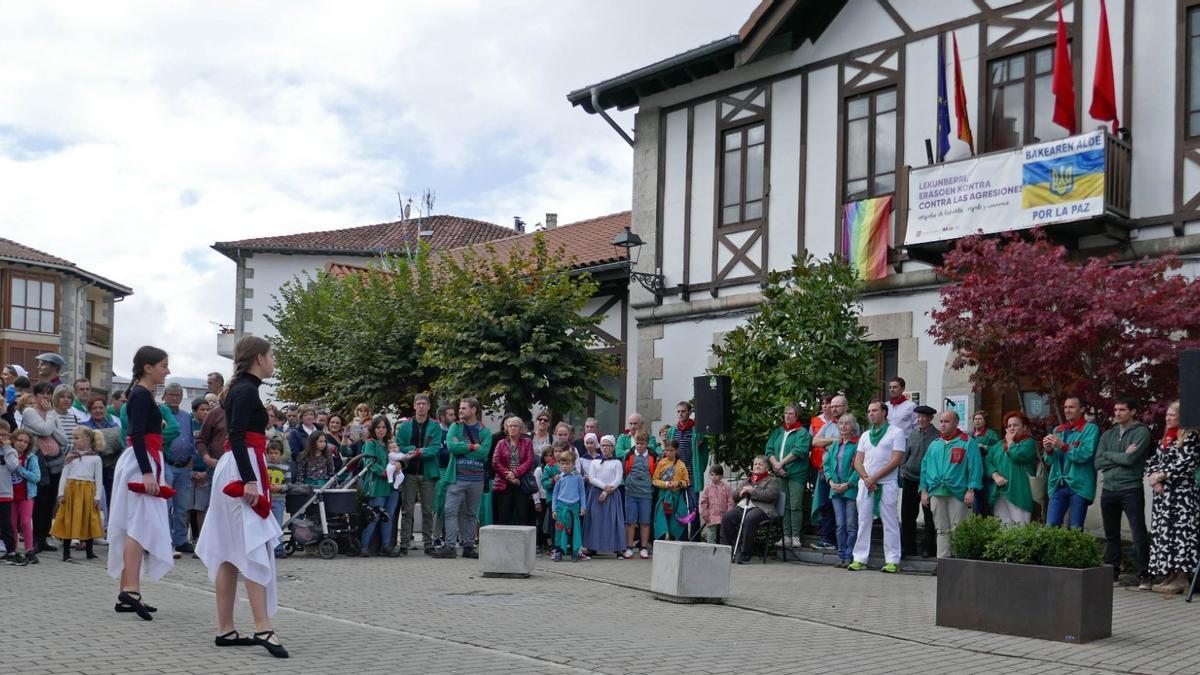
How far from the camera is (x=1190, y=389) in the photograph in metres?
11.2

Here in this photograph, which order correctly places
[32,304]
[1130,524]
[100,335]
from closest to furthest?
[1130,524] < [32,304] < [100,335]

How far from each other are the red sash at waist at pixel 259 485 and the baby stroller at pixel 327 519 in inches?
279

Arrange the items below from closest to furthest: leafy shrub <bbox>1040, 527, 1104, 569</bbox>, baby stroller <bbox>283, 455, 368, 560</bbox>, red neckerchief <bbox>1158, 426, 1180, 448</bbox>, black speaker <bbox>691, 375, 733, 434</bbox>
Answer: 1. leafy shrub <bbox>1040, 527, 1104, 569</bbox>
2. red neckerchief <bbox>1158, 426, 1180, 448</bbox>
3. baby stroller <bbox>283, 455, 368, 560</bbox>
4. black speaker <bbox>691, 375, 733, 434</bbox>

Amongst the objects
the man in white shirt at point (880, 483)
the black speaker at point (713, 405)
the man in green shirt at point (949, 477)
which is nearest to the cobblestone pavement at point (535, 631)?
the man in green shirt at point (949, 477)

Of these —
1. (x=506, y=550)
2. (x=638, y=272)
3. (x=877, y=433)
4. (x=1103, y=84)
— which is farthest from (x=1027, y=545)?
(x=638, y=272)

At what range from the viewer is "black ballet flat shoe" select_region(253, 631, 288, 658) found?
7.56 meters

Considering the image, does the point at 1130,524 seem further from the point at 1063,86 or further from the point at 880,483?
the point at 1063,86

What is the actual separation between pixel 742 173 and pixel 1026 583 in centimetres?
1174

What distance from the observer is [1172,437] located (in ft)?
40.5

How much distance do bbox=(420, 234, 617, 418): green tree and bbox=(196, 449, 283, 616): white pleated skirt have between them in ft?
41.2

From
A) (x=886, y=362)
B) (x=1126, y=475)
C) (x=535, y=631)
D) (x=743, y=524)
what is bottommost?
(x=535, y=631)

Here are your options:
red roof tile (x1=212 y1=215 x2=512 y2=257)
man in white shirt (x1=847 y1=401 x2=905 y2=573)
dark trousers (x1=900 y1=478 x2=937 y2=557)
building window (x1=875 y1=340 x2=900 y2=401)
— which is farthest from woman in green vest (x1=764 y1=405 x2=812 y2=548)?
red roof tile (x1=212 y1=215 x2=512 y2=257)

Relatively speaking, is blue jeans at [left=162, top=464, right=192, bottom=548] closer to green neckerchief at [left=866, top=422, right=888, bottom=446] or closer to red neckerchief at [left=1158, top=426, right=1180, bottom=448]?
green neckerchief at [left=866, top=422, right=888, bottom=446]

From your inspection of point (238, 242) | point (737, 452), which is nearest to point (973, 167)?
point (737, 452)
